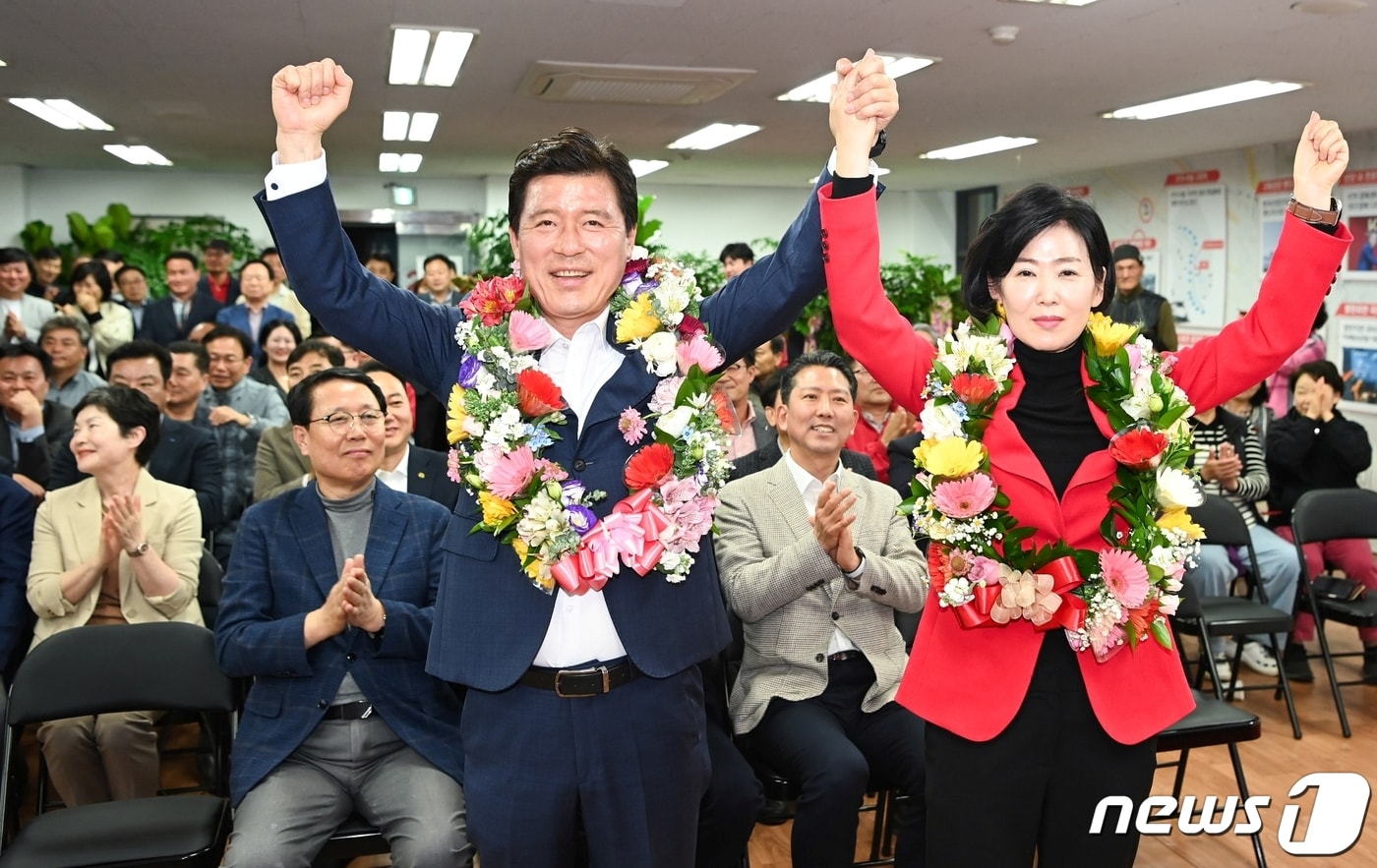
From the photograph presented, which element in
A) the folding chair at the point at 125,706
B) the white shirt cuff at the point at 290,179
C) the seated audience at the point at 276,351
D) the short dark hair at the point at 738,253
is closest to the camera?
the white shirt cuff at the point at 290,179

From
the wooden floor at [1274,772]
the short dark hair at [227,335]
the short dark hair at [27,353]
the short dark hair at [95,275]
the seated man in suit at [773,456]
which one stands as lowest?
the wooden floor at [1274,772]

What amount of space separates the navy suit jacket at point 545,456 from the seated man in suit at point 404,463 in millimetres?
2117

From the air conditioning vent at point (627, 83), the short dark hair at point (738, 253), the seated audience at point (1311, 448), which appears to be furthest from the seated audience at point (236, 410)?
the seated audience at point (1311, 448)

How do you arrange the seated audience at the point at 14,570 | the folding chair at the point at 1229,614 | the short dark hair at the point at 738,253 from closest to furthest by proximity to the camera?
the seated audience at the point at 14,570 → the folding chair at the point at 1229,614 → the short dark hair at the point at 738,253

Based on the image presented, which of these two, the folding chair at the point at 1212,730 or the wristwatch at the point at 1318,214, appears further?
the folding chair at the point at 1212,730

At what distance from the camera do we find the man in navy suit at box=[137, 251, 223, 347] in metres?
7.95

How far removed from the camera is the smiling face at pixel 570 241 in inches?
70.7

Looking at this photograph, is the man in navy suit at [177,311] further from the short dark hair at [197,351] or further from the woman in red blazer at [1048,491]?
the woman in red blazer at [1048,491]

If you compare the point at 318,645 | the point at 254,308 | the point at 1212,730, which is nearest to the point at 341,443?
the point at 318,645

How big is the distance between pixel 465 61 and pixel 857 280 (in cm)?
583

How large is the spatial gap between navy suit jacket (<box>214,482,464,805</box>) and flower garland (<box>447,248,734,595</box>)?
850 millimetres

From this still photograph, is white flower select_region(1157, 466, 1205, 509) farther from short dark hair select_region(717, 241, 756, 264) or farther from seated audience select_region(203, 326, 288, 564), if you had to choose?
short dark hair select_region(717, 241, 756, 264)

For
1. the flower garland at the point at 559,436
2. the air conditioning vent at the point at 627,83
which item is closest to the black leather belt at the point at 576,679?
the flower garland at the point at 559,436

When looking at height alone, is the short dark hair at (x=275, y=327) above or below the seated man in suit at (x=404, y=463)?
above
